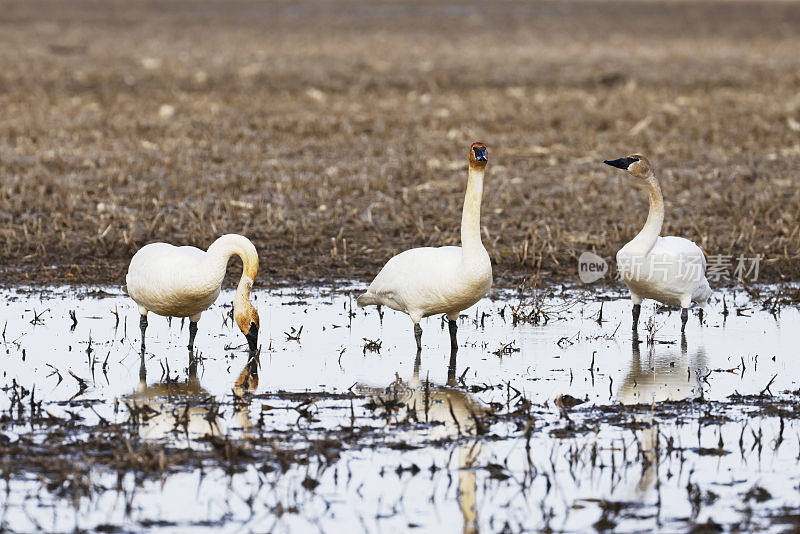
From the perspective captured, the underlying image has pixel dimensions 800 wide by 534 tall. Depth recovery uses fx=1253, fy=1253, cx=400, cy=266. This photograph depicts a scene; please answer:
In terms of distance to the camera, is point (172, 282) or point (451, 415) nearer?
point (451, 415)

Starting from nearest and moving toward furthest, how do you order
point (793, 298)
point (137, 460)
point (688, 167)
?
1. point (137, 460)
2. point (793, 298)
3. point (688, 167)

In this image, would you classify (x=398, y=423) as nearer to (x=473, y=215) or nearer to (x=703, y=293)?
(x=473, y=215)

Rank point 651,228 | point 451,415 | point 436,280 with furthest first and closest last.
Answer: point 651,228 < point 436,280 < point 451,415

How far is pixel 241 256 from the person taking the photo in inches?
313

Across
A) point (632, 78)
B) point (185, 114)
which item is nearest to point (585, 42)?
point (632, 78)

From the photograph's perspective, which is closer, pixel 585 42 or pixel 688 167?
pixel 688 167

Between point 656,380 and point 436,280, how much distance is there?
1.50 metres

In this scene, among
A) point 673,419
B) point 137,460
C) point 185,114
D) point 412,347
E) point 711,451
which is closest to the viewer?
point 137,460

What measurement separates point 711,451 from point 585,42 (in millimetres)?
33916

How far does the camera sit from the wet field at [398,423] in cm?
529

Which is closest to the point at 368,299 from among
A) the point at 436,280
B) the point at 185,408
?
the point at 436,280

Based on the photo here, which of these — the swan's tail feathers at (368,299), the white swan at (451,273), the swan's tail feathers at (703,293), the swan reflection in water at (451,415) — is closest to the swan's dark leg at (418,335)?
the white swan at (451,273)

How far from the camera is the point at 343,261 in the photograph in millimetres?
11281

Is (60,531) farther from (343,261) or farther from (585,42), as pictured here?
(585,42)
